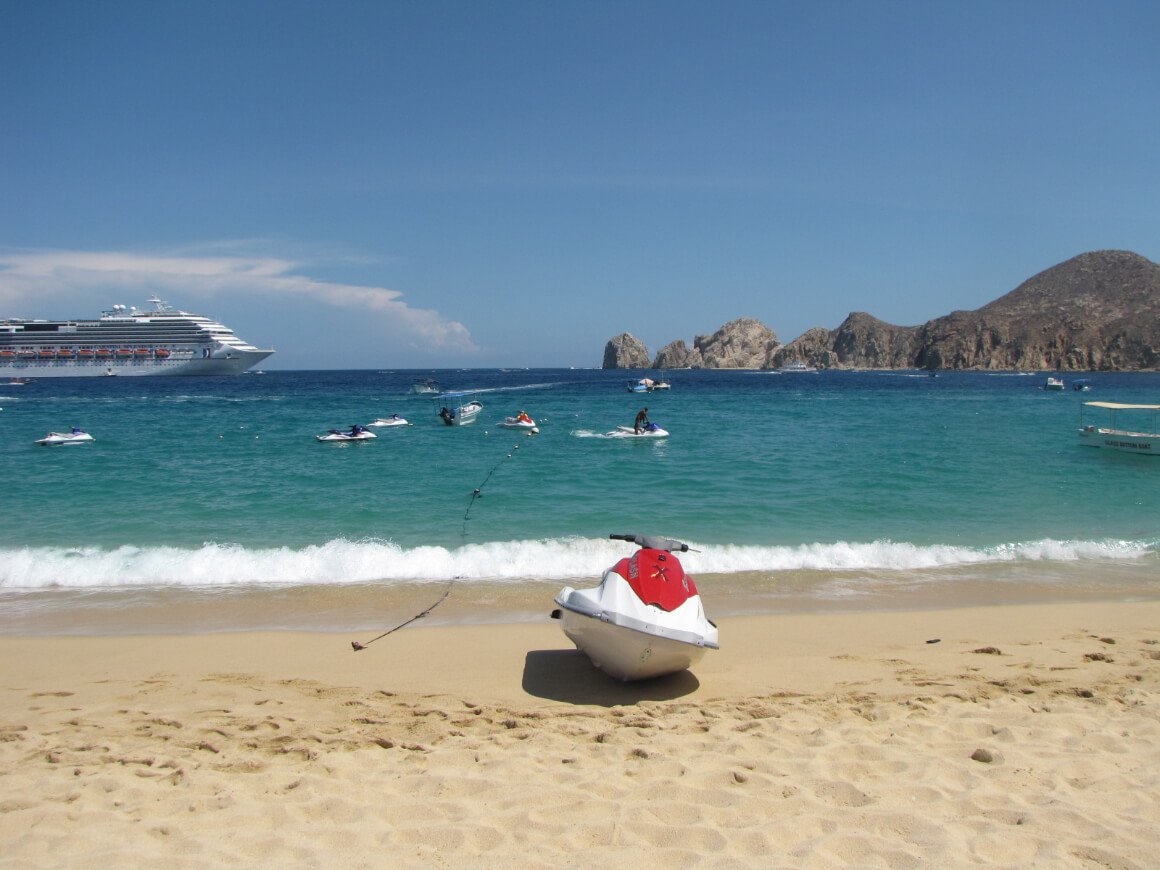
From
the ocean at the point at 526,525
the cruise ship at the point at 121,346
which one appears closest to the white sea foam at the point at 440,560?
the ocean at the point at 526,525

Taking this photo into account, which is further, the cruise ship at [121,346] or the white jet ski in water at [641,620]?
the cruise ship at [121,346]

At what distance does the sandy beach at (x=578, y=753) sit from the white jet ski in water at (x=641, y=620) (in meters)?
0.36

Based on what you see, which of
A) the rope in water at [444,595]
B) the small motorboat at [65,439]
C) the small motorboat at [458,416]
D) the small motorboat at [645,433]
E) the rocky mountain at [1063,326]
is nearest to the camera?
the rope in water at [444,595]

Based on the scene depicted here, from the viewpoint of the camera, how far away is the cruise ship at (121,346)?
99.8 meters

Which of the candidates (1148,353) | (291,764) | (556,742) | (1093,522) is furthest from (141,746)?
(1148,353)

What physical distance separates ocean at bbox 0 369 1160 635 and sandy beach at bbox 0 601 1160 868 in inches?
76.1

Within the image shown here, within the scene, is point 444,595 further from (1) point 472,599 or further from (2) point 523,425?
(2) point 523,425

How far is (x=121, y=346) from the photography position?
101688mm

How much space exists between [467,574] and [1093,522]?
12.5 m

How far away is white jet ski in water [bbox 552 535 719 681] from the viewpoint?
643 centimetres

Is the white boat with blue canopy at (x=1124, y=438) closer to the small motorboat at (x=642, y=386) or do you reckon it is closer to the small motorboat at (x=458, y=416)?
the small motorboat at (x=458, y=416)

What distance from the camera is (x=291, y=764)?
5.22m

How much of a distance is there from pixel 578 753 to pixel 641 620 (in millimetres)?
1390

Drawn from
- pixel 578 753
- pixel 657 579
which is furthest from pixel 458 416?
pixel 578 753
